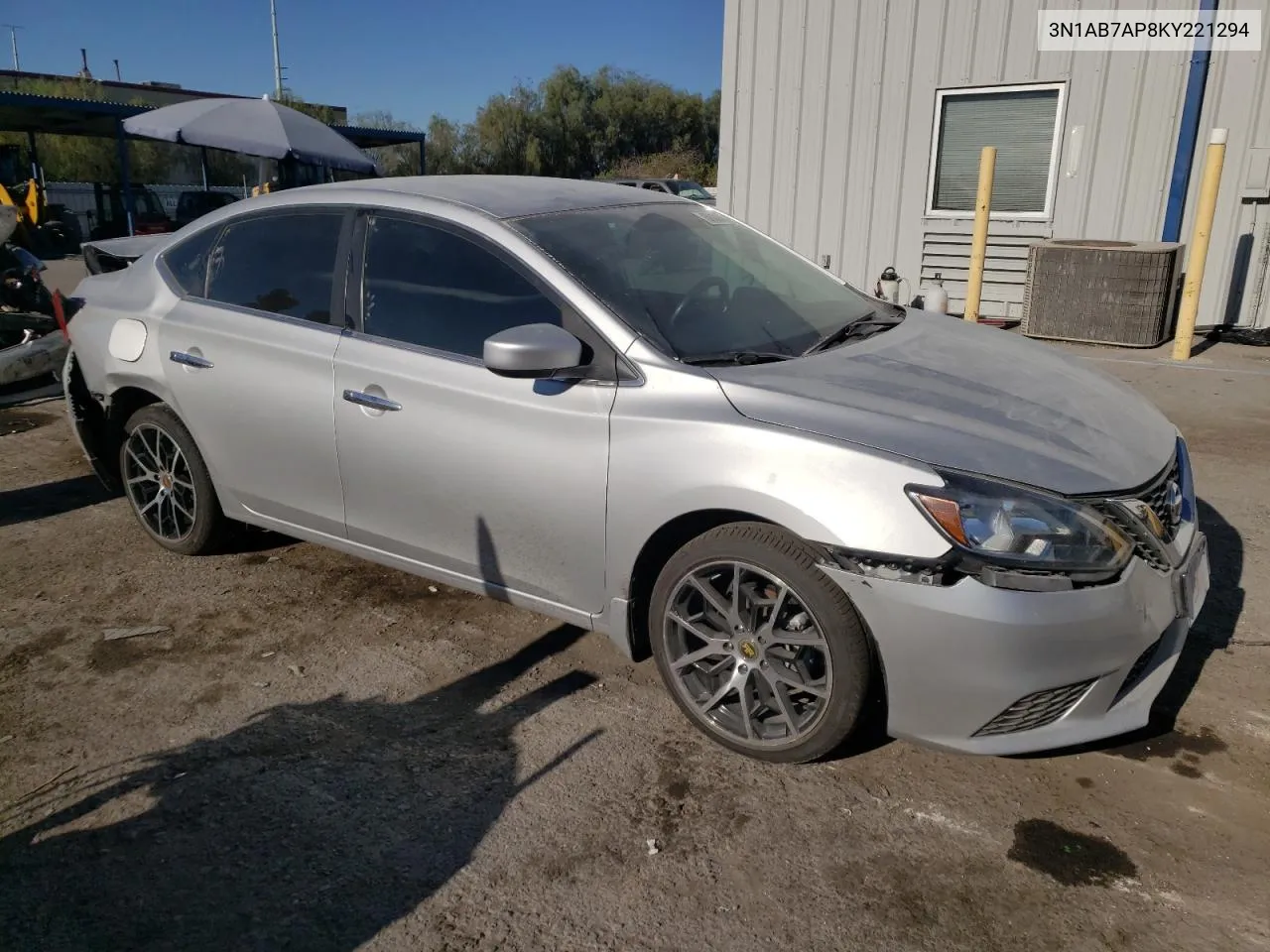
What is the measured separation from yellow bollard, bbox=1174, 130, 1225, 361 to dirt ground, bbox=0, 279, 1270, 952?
205 inches

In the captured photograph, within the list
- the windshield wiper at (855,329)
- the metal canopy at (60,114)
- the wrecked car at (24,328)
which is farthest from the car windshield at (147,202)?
the windshield wiper at (855,329)

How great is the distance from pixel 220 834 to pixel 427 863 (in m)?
0.60

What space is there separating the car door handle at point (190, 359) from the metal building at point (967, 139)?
345 inches

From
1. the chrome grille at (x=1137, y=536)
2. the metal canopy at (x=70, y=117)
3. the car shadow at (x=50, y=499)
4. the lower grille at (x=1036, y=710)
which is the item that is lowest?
the car shadow at (x=50, y=499)

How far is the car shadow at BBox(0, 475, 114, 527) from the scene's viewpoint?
17.1 feet

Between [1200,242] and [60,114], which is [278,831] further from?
[60,114]

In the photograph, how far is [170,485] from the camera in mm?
4418

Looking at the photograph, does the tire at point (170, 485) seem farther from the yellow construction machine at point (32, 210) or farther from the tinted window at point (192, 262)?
the yellow construction machine at point (32, 210)

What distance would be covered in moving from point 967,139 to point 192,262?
28.6 feet

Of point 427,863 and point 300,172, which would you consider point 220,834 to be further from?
point 300,172

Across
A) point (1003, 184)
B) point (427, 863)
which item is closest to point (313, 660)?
point (427, 863)

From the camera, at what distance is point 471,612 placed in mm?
4023

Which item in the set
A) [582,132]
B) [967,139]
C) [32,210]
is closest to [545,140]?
[582,132]

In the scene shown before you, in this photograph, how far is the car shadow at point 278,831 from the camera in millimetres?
2352
